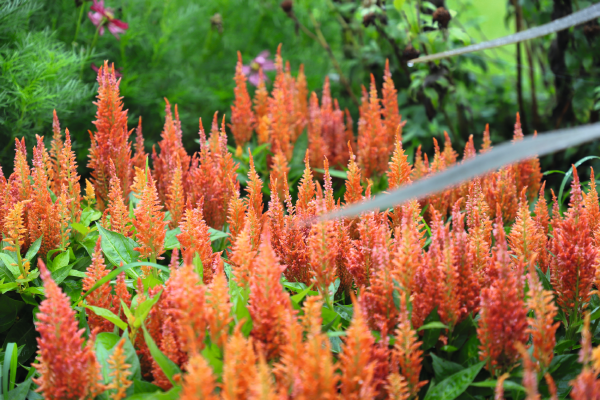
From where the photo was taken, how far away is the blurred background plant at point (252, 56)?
231 cm

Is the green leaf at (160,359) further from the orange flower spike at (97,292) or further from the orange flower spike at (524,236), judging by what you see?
the orange flower spike at (524,236)

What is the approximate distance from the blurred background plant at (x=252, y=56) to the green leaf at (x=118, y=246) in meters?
0.86

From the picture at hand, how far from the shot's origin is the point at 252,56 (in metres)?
4.14

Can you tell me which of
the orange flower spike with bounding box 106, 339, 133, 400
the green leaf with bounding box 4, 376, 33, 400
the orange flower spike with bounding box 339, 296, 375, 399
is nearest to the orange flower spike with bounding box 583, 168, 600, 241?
the orange flower spike with bounding box 339, 296, 375, 399

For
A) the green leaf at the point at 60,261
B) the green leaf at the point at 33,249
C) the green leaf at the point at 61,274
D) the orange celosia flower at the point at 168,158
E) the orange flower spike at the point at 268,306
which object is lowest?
the orange flower spike at the point at 268,306

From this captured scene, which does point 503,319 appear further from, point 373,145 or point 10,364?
point 373,145

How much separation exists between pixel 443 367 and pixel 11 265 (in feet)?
3.98

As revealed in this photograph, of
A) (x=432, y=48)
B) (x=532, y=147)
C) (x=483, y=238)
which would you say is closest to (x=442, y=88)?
(x=432, y=48)

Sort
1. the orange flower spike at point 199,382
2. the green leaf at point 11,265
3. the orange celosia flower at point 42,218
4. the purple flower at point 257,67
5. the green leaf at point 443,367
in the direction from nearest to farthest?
the orange flower spike at point 199,382
the green leaf at point 443,367
the green leaf at point 11,265
the orange celosia flower at point 42,218
the purple flower at point 257,67

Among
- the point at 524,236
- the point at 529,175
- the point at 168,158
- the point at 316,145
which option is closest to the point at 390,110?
the point at 316,145

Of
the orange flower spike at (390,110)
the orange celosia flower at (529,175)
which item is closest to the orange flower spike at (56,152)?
the orange flower spike at (390,110)

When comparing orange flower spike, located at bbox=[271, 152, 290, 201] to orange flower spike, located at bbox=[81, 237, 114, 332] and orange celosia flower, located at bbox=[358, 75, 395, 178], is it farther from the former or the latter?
orange flower spike, located at bbox=[81, 237, 114, 332]

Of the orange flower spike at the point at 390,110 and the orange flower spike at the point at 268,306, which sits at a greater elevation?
the orange flower spike at the point at 390,110

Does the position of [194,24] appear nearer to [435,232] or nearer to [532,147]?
[435,232]
